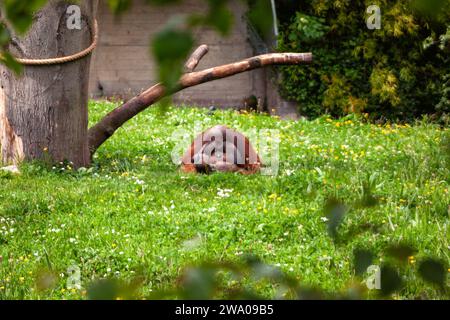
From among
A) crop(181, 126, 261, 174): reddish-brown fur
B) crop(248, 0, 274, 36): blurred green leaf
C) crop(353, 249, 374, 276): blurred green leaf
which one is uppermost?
crop(181, 126, 261, 174): reddish-brown fur

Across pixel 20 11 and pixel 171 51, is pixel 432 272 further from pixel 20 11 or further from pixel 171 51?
pixel 20 11

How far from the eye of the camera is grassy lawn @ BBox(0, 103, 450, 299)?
5059 mm

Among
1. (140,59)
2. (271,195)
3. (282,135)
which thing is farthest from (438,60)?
(271,195)

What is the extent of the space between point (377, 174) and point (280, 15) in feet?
26.6

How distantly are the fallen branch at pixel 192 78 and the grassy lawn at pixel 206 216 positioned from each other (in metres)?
0.37

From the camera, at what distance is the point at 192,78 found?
28.0 ft

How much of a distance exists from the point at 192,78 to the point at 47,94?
1540mm

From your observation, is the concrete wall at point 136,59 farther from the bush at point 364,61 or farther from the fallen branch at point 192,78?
the fallen branch at point 192,78

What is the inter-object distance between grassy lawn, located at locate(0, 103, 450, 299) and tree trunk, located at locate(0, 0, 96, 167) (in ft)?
0.95

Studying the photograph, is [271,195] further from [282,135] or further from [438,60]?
[438,60]

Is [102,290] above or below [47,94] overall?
below

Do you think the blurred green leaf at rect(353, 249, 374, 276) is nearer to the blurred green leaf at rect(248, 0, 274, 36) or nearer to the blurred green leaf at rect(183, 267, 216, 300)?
the blurred green leaf at rect(183, 267, 216, 300)

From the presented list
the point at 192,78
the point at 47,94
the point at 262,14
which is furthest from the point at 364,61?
the point at 262,14

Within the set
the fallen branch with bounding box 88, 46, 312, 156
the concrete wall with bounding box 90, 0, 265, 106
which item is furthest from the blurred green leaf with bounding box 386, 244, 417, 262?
the concrete wall with bounding box 90, 0, 265, 106
